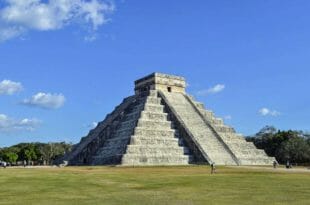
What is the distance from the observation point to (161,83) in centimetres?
6212

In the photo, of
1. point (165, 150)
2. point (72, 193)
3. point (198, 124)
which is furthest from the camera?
point (198, 124)

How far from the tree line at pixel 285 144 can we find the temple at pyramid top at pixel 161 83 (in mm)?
22171

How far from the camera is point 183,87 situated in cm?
6450

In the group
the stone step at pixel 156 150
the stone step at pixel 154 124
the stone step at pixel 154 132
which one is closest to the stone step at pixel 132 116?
the stone step at pixel 154 124

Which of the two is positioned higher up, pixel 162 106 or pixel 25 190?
pixel 162 106

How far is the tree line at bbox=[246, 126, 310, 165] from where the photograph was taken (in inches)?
2881

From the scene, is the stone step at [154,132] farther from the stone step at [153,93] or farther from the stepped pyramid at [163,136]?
the stone step at [153,93]

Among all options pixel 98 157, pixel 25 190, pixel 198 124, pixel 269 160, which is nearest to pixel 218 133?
pixel 198 124

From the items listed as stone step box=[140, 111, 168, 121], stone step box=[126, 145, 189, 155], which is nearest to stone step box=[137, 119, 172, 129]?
stone step box=[140, 111, 168, 121]

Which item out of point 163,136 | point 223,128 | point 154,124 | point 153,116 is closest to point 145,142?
point 163,136

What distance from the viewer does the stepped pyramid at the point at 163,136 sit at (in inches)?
1971

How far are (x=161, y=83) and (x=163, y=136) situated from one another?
1107cm

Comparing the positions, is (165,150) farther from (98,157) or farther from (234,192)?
(234,192)

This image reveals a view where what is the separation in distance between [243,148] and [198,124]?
6242 mm
